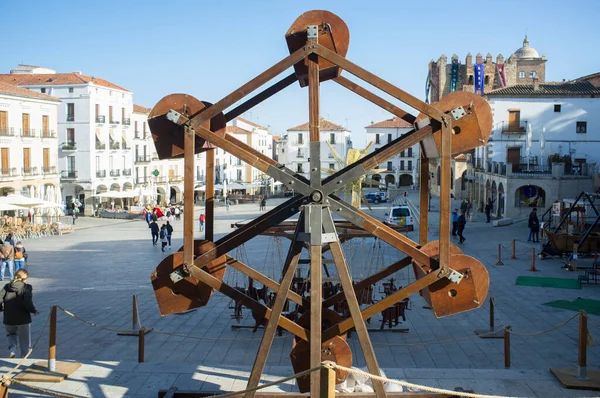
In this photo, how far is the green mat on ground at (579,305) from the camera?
14.4m

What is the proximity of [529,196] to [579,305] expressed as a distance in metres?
22.9

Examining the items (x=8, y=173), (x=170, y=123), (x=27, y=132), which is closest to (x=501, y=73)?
(x=27, y=132)

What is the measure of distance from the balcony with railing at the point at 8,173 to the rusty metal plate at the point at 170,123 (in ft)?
126

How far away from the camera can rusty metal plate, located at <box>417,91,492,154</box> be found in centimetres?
698

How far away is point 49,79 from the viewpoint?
5453 cm

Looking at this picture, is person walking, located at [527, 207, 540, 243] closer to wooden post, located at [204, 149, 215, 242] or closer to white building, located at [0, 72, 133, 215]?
wooden post, located at [204, 149, 215, 242]

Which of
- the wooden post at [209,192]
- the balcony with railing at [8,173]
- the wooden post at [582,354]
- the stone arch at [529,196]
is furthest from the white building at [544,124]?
the wooden post at [209,192]

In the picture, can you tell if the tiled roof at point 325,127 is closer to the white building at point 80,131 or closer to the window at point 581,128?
the white building at point 80,131

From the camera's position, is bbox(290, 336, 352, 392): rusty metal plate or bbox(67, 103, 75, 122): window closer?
bbox(290, 336, 352, 392): rusty metal plate

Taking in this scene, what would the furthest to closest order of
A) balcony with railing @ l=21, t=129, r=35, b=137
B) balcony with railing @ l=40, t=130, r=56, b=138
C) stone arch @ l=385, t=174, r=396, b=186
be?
stone arch @ l=385, t=174, r=396, b=186 → balcony with railing @ l=40, t=130, r=56, b=138 → balcony with railing @ l=21, t=129, r=35, b=137

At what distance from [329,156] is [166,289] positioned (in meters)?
80.3

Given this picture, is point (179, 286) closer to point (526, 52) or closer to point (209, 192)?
point (209, 192)

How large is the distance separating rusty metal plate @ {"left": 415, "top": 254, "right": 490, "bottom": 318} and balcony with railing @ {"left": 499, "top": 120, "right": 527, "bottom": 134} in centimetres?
3696

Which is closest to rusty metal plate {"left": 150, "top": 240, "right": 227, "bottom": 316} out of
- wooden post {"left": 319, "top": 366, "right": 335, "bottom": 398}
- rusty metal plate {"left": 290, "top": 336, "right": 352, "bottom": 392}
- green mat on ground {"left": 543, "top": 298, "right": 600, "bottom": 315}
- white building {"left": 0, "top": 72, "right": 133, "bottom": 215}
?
rusty metal plate {"left": 290, "top": 336, "right": 352, "bottom": 392}
